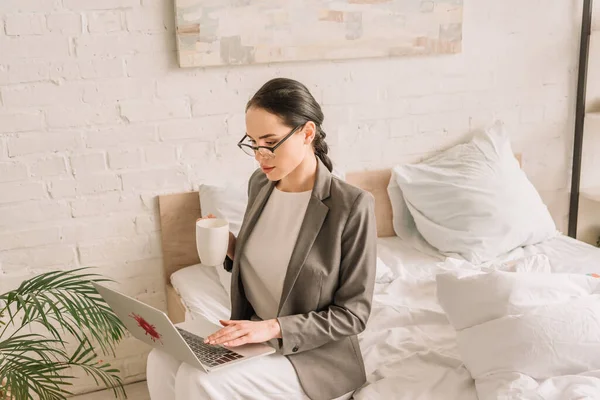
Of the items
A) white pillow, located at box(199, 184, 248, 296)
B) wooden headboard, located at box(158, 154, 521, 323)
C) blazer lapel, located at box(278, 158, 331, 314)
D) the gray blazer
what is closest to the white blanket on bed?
the gray blazer

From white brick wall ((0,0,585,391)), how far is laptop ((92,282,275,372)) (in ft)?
2.38

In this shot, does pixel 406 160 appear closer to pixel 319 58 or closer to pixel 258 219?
pixel 319 58

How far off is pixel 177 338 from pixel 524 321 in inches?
29.6

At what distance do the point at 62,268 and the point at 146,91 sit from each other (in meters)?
0.65

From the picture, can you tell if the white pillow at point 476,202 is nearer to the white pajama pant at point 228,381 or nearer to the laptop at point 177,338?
the white pajama pant at point 228,381

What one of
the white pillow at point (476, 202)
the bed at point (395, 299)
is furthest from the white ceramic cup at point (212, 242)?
the white pillow at point (476, 202)

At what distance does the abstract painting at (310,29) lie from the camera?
230cm

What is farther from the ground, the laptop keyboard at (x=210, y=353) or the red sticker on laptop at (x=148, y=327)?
the red sticker on laptop at (x=148, y=327)

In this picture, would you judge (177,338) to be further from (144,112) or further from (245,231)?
(144,112)

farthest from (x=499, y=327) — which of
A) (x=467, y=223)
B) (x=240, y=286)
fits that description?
(x=467, y=223)

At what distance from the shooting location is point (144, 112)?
2.33m

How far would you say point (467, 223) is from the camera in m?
2.52

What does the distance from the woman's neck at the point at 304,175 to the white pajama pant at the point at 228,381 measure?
0.41 m

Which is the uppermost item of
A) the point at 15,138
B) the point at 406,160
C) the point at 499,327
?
the point at 15,138
